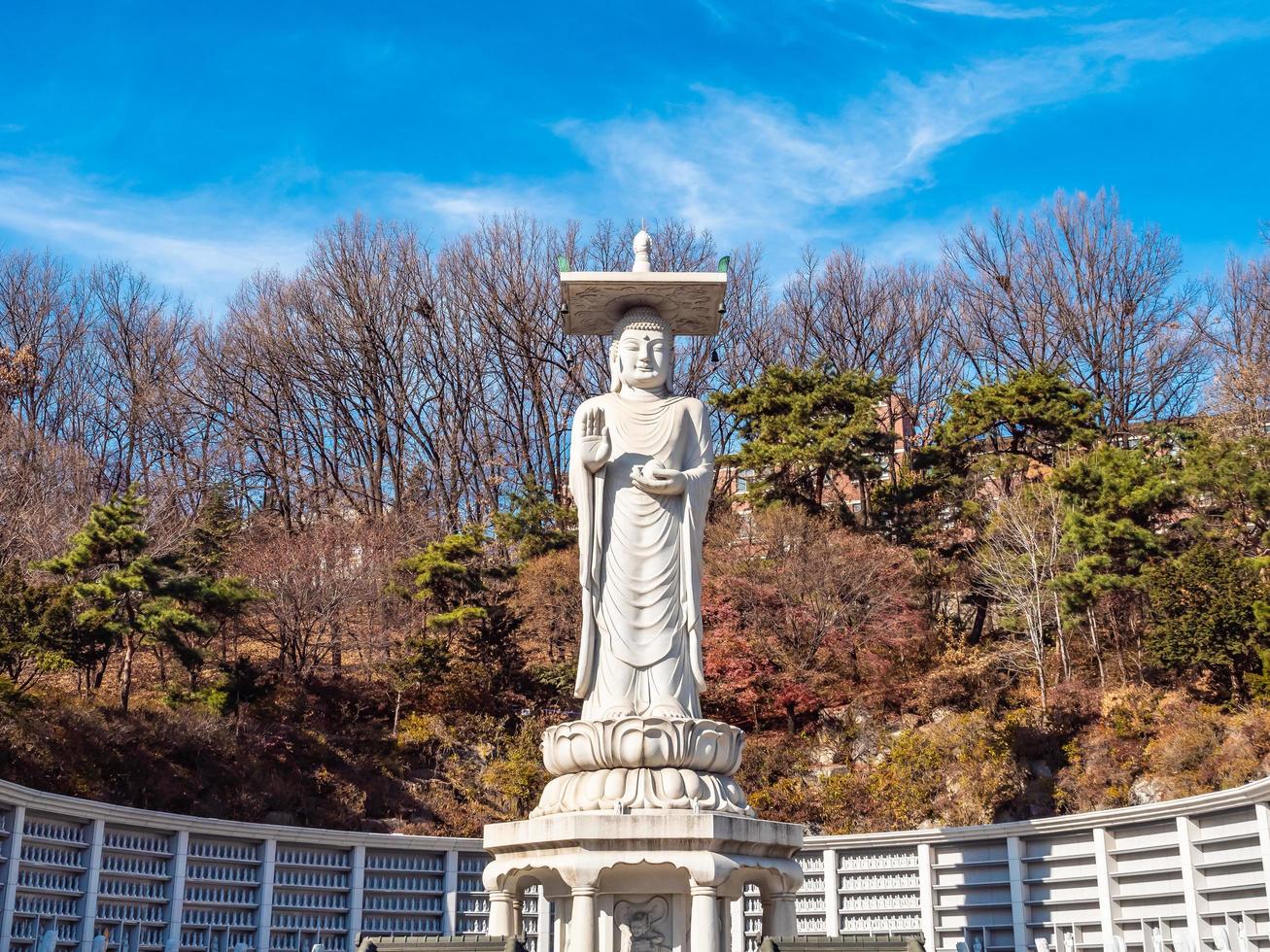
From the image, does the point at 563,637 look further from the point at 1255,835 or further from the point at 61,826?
the point at 1255,835

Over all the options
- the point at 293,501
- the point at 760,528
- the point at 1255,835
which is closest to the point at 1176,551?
the point at 760,528

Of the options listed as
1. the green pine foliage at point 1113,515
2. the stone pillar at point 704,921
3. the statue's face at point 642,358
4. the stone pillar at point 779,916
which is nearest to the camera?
the stone pillar at point 704,921

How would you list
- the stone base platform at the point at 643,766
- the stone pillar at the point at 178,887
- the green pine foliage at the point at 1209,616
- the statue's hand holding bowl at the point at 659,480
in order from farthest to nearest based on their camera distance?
the green pine foliage at the point at 1209,616 < the stone pillar at the point at 178,887 < the statue's hand holding bowl at the point at 659,480 < the stone base platform at the point at 643,766

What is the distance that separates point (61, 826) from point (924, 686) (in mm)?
12038

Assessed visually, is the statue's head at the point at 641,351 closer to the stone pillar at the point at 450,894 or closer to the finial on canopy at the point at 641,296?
the finial on canopy at the point at 641,296

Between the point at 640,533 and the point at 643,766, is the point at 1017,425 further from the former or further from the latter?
the point at 643,766

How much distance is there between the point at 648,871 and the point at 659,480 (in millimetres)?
2899

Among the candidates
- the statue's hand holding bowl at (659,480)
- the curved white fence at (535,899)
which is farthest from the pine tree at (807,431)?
the statue's hand holding bowl at (659,480)

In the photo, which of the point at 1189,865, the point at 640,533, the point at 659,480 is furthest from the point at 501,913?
the point at 1189,865

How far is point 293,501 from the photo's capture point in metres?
29.1

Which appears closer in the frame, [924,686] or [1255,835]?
[1255,835]

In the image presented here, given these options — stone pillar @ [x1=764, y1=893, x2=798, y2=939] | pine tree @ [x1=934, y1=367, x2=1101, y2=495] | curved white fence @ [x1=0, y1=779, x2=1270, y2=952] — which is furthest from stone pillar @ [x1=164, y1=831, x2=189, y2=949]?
pine tree @ [x1=934, y1=367, x2=1101, y2=495]

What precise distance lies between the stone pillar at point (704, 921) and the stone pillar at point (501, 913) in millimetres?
1538

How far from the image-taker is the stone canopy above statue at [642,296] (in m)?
10.1
